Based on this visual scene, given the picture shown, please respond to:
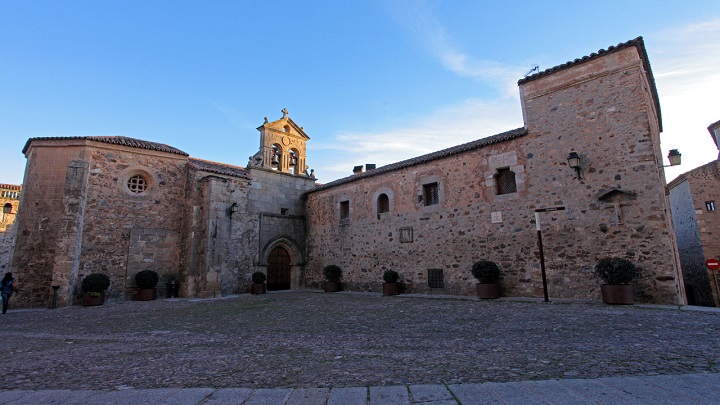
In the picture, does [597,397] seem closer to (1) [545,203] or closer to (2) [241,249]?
(1) [545,203]

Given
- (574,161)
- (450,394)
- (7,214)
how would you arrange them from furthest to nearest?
(7,214) < (574,161) < (450,394)

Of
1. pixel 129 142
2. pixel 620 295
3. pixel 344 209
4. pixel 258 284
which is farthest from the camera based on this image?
pixel 344 209

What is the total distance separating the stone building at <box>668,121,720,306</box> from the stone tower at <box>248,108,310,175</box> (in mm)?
20040

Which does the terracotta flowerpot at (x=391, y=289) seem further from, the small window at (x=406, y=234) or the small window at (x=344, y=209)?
the small window at (x=344, y=209)

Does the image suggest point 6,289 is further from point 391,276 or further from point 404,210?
point 404,210

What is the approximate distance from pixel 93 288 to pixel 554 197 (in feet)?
49.4

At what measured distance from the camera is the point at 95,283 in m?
11.3

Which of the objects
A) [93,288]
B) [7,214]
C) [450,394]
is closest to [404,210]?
[450,394]

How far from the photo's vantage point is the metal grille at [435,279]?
12.1 m

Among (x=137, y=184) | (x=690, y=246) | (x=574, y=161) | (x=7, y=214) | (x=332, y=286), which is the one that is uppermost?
(x=7, y=214)

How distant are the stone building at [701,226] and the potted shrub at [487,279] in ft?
42.9

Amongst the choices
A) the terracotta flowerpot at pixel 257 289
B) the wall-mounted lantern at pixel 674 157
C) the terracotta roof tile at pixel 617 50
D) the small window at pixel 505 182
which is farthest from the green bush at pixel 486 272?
the terracotta flowerpot at pixel 257 289

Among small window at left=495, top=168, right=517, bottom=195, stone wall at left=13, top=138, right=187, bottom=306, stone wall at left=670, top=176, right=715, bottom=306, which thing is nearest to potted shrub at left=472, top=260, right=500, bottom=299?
small window at left=495, top=168, right=517, bottom=195

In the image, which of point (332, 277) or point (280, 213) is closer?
point (332, 277)
